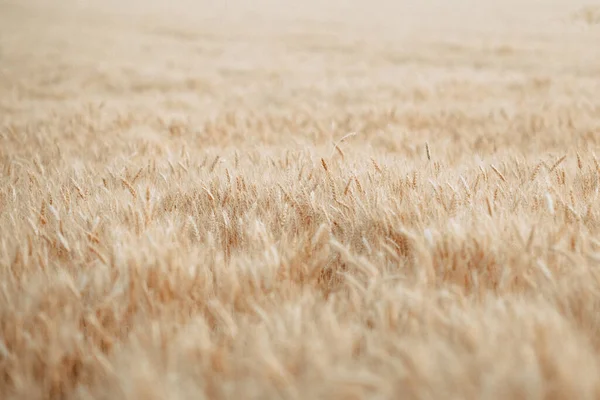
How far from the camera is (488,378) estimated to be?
729 millimetres

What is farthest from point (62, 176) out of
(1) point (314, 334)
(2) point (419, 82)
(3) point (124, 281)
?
(2) point (419, 82)

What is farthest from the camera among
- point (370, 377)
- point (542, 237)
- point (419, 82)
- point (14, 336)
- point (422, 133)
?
point (419, 82)

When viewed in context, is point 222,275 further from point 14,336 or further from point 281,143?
point 281,143

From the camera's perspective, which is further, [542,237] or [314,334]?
[542,237]

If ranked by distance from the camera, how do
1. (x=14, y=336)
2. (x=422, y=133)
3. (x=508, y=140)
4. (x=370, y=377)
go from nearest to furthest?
(x=370, y=377) → (x=14, y=336) → (x=508, y=140) → (x=422, y=133)

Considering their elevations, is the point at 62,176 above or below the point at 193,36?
below

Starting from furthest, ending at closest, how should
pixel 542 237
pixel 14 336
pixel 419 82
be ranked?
pixel 419 82 → pixel 542 237 → pixel 14 336

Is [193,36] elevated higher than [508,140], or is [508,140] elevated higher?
[193,36]

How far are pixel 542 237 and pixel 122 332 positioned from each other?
1.15 metres

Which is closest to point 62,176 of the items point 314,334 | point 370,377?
point 314,334

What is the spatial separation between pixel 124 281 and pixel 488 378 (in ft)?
2.81

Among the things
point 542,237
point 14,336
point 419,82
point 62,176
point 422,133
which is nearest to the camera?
point 14,336

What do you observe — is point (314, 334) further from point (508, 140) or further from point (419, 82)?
point (419, 82)

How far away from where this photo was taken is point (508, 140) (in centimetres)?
383
